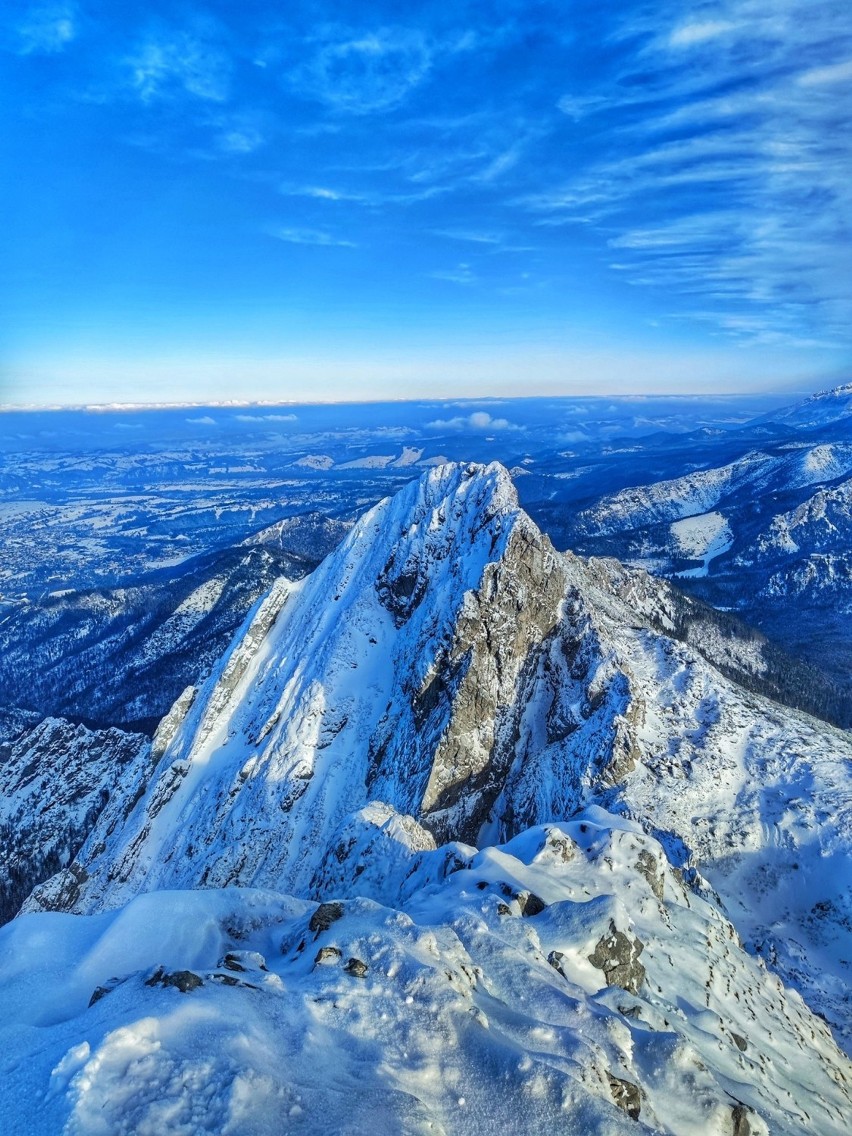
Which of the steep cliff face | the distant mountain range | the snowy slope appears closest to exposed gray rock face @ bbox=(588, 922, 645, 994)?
the distant mountain range

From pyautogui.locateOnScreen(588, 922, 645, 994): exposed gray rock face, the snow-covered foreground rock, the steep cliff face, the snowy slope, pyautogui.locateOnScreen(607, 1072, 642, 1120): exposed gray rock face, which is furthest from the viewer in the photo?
the steep cliff face

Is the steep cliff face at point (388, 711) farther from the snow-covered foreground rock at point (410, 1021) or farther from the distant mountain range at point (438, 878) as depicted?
the snow-covered foreground rock at point (410, 1021)

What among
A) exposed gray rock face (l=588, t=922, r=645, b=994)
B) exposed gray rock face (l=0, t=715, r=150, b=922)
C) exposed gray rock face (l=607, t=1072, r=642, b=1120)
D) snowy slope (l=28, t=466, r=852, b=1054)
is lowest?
exposed gray rock face (l=0, t=715, r=150, b=922)

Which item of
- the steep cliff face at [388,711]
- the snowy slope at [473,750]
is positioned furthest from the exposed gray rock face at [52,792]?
the snowy slope at [473,750]

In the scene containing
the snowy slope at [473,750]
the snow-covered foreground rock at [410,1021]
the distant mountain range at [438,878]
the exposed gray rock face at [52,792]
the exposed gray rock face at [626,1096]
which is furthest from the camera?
the exposed gray rock face at [52,792]

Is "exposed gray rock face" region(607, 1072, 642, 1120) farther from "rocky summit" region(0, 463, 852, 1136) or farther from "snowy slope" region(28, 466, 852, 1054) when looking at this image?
"snowy slope" region(28, 466, 852, 1054)

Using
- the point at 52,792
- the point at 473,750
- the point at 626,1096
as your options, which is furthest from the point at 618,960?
the point at 52,792

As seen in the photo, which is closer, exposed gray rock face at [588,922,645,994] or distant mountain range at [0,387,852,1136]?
distant mountain range at [0,387,852,1136]

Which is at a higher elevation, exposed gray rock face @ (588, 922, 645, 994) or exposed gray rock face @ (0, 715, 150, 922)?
exposed gray rock face @ (588, 922, 645, 994)
